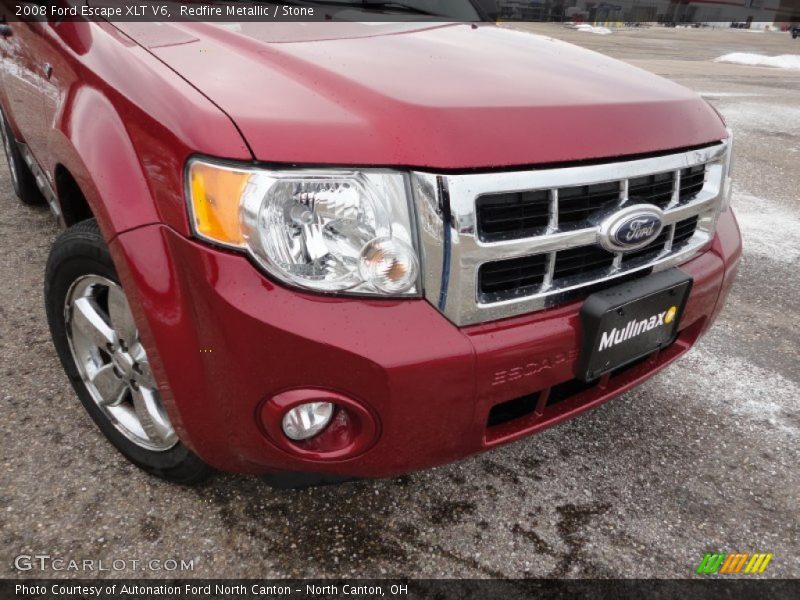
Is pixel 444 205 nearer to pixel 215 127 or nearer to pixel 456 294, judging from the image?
pixel 456 294

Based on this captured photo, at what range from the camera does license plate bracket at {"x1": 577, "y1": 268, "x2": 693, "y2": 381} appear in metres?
1.51

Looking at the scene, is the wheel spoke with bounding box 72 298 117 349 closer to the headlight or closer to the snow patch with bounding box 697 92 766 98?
the headlight

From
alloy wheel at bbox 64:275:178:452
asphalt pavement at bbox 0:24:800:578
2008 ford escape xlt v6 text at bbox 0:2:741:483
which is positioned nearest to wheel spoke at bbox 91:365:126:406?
alloy wheel at bbox 64:275:178:452

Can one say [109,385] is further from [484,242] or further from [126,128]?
[484,242]

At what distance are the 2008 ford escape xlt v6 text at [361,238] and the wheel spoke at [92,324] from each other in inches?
1.2

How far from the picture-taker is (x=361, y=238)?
1.33 meters

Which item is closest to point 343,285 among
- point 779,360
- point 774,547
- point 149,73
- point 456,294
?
point 456,294

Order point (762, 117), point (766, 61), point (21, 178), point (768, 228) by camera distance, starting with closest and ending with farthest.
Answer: point (21, 178)
point (768, 228)
point (762, 117)
point (766, 61)

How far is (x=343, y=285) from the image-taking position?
131cm

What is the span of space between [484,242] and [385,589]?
934 millimetres

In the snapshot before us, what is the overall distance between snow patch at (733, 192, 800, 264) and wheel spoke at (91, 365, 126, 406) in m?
3.76

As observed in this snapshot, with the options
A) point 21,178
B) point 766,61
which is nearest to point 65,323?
point 21,178

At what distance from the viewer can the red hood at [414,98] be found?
1.30m

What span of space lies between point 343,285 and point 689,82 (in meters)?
12.5
